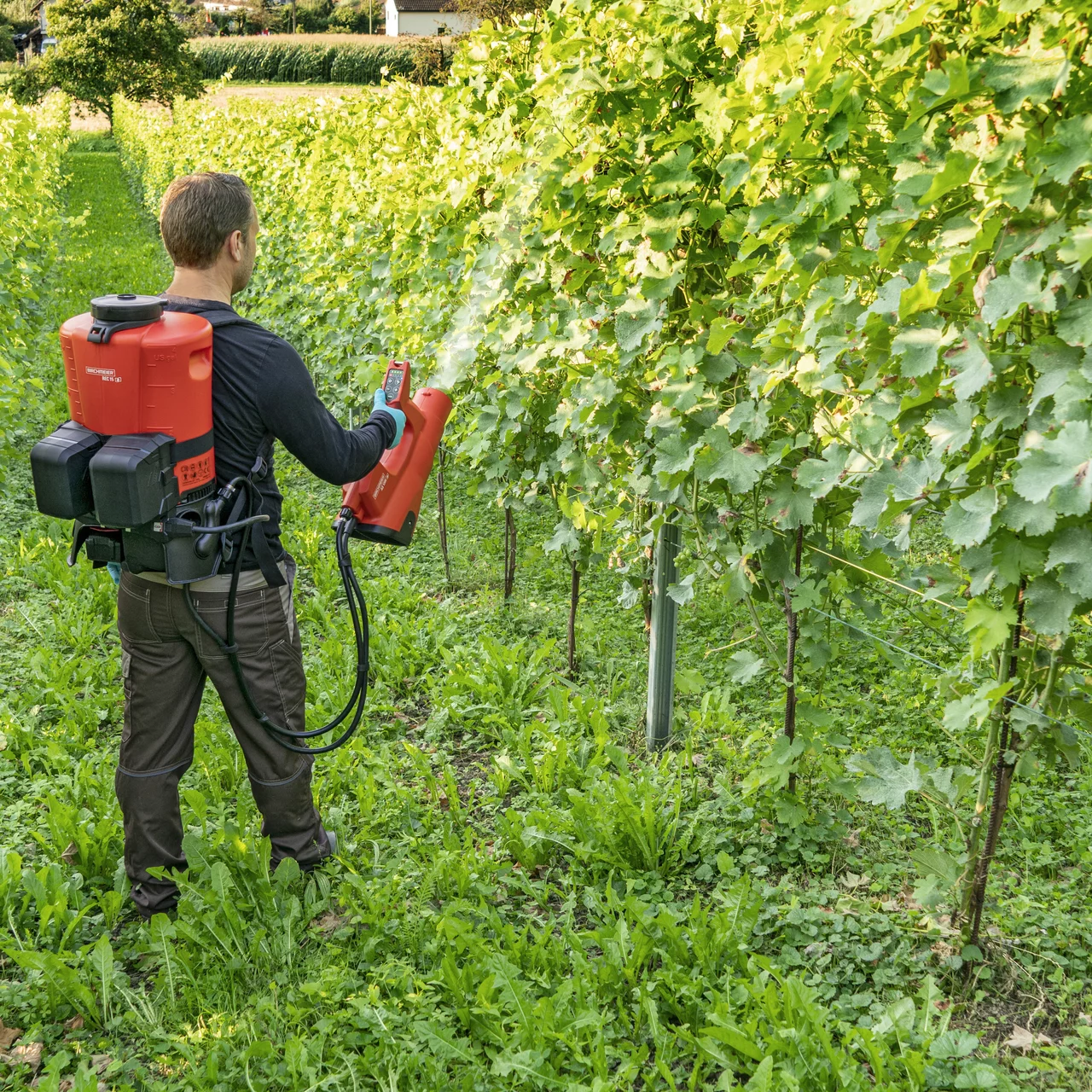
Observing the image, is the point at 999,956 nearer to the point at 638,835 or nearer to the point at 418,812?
the point at 638,835

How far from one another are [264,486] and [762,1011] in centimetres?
181

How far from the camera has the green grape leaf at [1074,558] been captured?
6.23 feet

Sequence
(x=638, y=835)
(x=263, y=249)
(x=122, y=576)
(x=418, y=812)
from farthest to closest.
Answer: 1. (x=263, y=249)
2. (x=418, y=812)
3. (x=638, y=835)
4. (x=122, y=576)

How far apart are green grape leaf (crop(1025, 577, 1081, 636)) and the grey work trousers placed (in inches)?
73.0

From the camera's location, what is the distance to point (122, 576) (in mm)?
2783

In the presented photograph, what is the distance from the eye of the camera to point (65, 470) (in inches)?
94.0

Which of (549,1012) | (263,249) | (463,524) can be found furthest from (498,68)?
(263,249)

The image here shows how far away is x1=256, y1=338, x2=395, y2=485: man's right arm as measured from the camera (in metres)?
2.61

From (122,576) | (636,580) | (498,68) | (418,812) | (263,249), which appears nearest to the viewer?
(122,576)

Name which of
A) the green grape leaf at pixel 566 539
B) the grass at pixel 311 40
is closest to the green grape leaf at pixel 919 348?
the green grape leaf at pixel 566 539

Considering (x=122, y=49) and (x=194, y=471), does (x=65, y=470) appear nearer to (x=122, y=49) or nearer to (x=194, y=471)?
(x=194, y=471)

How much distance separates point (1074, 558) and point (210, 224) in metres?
2.11

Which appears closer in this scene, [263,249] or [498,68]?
[498,68]

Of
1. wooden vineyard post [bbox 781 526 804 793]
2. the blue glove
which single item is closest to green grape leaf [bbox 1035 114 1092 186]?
wooden vineyard post [bbox 781 526 804 793]
